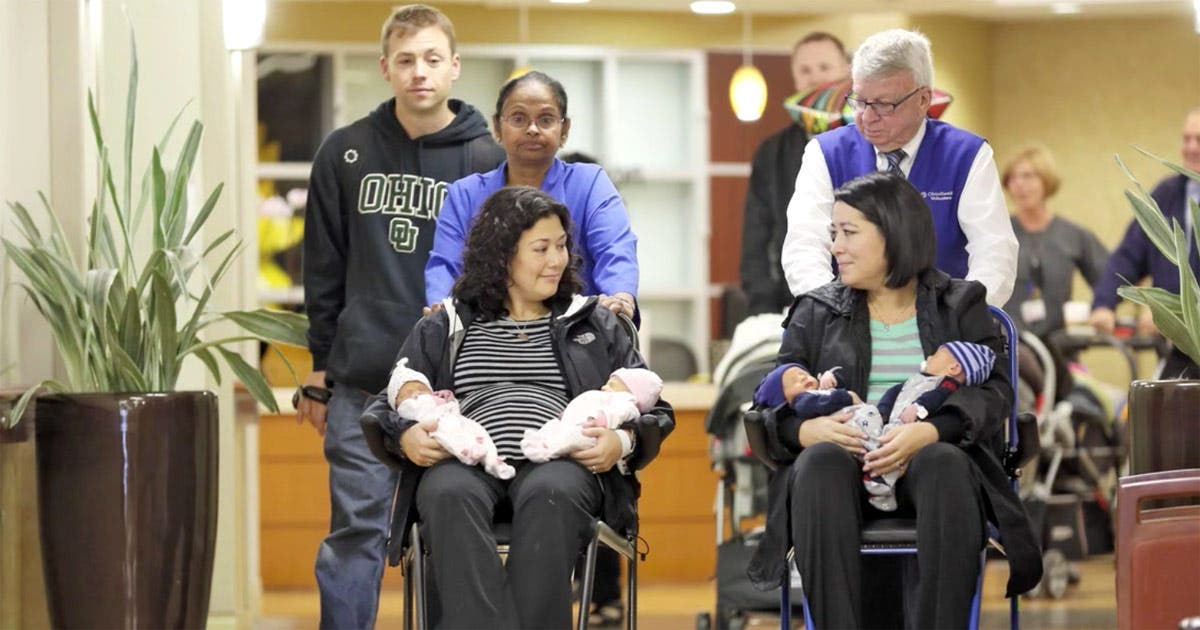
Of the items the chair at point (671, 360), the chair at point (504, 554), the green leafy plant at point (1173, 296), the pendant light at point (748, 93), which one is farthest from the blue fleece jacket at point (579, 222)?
the pendant light at point (748, 93)

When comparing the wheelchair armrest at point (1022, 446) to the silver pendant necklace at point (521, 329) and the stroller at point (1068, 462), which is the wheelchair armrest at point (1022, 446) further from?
the stroller at point (1068, 462)

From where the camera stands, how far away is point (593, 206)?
4.00 meters

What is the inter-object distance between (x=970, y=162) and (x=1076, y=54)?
336 inches

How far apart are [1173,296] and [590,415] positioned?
140cm

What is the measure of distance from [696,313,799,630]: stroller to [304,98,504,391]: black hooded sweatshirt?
120 centimetres

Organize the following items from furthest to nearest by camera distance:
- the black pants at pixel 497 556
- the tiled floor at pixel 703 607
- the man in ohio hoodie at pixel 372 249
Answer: the tiled floor at pixel 703 607
the man in ohio hoodie at pixel 372 249
the black pants at pixel 497 556

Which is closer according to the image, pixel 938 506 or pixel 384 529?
pixel 938 506

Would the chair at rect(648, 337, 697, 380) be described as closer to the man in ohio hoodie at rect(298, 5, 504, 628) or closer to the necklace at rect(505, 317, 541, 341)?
the man in ohio hoodie at rect(298, 5, 504, 628)

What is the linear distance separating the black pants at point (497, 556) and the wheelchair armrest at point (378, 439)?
0.20m

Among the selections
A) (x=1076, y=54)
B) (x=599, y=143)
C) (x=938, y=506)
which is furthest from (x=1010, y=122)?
(x=938, y=506)

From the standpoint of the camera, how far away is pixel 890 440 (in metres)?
3.35

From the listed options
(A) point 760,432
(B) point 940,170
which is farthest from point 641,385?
(B) point 940,170

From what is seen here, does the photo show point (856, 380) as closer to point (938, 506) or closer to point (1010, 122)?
point (938, 506)

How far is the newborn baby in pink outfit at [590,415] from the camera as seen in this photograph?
3.36m
